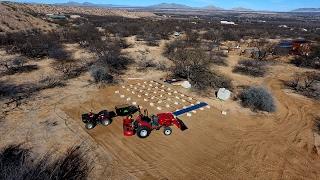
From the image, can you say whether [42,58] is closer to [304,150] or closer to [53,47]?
[53,47]

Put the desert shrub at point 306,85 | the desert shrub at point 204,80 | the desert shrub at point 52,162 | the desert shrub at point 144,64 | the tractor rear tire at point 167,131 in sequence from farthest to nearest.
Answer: the desert shrub at point 144,64 < the desert shrub at point 204,80 < the desert shrub at point 306,85 < the tractor rear tire at point 167,131 < the desert shrub at point 52,162

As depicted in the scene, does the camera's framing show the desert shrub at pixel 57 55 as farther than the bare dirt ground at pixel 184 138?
Yes

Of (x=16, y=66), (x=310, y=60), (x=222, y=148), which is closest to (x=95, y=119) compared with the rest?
(x=222, y=148)

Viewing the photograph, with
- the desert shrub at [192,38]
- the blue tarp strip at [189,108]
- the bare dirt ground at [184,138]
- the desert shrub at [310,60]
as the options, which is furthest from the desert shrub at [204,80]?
the desert shrub at [192,38]

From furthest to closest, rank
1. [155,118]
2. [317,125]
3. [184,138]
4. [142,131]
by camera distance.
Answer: [317,125] < [155,118] < [184,138] < [142,131]

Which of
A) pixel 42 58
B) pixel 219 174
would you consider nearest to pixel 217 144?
pixel 219 174

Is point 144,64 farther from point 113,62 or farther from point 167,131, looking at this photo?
point 167,131

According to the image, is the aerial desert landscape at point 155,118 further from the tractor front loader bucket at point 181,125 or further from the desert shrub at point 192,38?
the desert shrub at point 192,38
